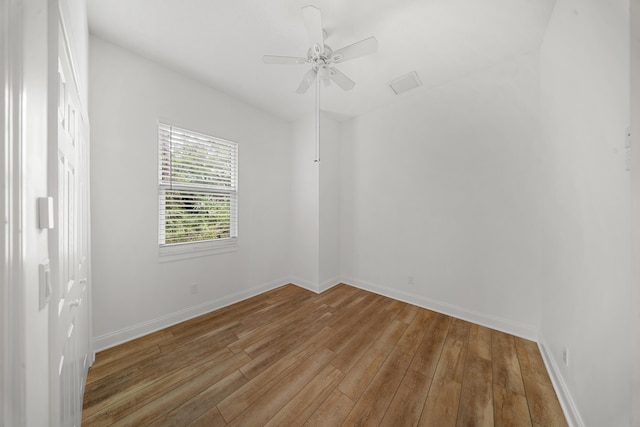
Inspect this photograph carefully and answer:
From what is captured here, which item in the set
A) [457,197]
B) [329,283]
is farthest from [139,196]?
[457,197]

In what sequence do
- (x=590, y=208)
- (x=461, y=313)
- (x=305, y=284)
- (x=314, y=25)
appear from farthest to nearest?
(x=305, y=284), (x=461, y=313), (x=314, y=25), (x=590, y=208)

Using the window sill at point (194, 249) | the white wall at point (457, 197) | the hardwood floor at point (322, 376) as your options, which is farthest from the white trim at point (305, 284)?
the window sill at point (194, 249)

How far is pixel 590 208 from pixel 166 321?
3517 mm

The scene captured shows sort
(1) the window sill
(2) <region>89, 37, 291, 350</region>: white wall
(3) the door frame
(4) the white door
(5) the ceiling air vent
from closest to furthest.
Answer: (3) the door frame → (4) the white door → (2) <region>89, 37, 291, 350</region>: white wall → (1) the window sill → (5) the ceiling air vent

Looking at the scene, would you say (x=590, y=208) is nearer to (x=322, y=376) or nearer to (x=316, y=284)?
(x=322, y=376)

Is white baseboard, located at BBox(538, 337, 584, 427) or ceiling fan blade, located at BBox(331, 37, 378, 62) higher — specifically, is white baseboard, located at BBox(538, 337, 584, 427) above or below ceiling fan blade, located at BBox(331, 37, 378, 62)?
below

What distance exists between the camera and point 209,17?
67.1 inches

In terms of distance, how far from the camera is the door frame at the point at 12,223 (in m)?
0.44

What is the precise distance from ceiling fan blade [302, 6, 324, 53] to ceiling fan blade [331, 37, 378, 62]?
14 cm

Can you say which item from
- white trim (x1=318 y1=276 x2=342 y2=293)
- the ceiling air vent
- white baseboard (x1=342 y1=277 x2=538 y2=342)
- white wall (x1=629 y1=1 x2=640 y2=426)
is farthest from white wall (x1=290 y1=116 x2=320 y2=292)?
white wall (x1=629 y1=1 x2=640 y2=426)

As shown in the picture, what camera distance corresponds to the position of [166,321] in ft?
7.49

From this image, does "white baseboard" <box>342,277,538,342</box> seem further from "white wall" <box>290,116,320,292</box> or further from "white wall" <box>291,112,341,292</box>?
"white wall" <box>290,116,320,292</box>

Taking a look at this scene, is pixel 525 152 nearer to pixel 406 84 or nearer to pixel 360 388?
pixel 406 84

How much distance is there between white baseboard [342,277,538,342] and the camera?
7.05 ft
